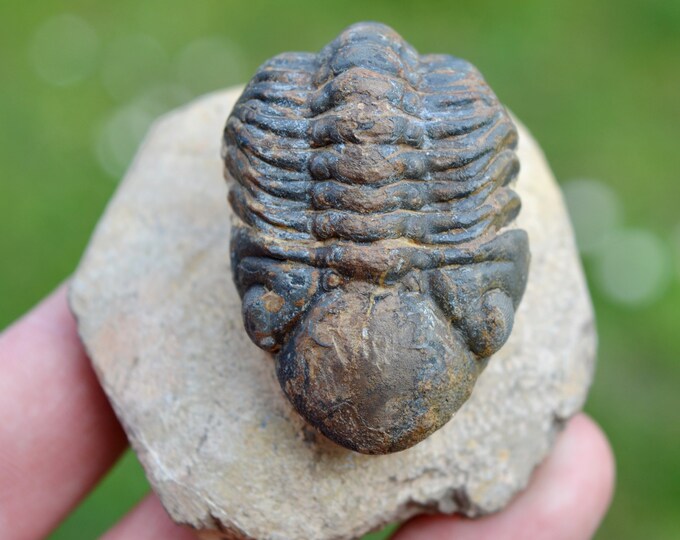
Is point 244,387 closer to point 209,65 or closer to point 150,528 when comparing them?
point 150,528

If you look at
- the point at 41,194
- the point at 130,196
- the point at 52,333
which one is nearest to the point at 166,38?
the point at 41,194

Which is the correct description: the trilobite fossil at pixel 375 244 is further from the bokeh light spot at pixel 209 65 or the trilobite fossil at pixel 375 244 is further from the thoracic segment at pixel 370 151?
the bokeh light spot at pixel 209 65

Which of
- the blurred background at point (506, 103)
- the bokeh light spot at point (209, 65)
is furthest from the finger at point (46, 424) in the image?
the bokeh light spot at point (209, 65)

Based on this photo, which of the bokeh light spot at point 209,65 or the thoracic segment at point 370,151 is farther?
the bokeh light spot at point 209,65

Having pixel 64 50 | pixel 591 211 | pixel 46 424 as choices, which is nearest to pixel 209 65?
pixel 64 50

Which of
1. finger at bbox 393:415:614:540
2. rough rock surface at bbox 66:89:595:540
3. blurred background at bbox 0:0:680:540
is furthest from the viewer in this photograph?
blurred background at bbox 0:0:680:540

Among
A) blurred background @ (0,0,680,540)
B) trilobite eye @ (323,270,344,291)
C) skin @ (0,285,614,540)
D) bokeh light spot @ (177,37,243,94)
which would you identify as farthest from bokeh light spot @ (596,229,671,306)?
trilobite eye @ (323,270,344,291)

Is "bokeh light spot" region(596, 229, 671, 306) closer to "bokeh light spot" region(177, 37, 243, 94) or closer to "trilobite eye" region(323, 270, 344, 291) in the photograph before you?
"bokeh light spot" region(177, 37, 243, 94)
